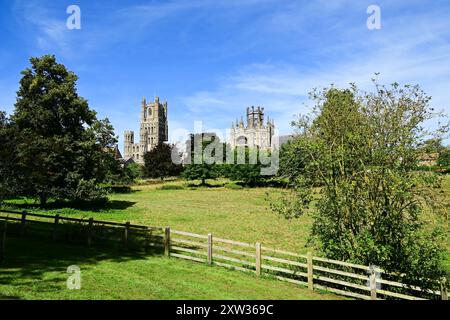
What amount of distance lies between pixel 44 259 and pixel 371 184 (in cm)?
1331

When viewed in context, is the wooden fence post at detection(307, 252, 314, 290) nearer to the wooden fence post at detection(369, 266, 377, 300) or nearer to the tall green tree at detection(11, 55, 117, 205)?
the wooden fence post at detection(369, 266, 377, 300)

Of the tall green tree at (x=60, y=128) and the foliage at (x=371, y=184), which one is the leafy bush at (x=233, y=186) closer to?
the tall green tree at (x=60, y=128)

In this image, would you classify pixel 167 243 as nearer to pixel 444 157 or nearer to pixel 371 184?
pixel 371 184

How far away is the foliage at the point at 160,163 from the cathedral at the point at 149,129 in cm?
10138

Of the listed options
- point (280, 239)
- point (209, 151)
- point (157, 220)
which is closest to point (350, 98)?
point (280, 239)

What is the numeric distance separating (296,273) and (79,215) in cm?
2207

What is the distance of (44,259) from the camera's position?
1462 centimetres

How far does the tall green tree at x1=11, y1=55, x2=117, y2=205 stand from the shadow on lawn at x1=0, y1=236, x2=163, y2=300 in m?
12.7

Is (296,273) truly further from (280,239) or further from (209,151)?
(209,151)

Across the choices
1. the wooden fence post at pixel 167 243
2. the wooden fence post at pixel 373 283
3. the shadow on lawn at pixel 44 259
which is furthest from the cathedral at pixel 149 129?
the wooden fence post at pixel 373 283

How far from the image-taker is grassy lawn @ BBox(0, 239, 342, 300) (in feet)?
35.3

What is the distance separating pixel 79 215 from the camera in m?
29.0

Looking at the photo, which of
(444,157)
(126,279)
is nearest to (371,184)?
(444,157)
